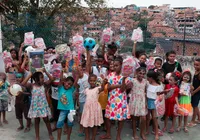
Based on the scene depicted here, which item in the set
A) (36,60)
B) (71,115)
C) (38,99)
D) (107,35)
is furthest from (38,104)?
(107,35)

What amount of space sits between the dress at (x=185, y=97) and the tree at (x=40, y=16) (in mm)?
6015

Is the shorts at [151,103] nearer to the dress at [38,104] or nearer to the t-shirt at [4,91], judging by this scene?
the dress at [38,104]

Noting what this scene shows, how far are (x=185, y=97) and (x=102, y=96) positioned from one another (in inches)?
63.0

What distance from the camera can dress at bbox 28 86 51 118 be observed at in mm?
3494

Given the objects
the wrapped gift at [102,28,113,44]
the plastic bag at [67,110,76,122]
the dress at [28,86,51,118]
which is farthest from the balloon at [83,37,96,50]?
the plastic bag at [67,110,76,122]

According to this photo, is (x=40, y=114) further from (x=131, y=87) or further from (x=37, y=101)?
(x=131, y=87)

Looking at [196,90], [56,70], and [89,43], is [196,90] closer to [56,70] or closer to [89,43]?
[89,43]

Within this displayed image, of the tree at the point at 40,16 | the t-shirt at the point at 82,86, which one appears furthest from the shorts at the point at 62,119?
the tree at the point at 40,16

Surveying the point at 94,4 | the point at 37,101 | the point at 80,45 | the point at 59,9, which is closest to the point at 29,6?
the point at 59,9

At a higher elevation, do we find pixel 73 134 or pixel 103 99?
pixel 103 99

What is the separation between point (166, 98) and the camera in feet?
12.9

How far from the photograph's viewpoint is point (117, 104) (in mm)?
3484

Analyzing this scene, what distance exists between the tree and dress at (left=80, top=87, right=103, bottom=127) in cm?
578

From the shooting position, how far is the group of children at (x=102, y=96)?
136 inches
